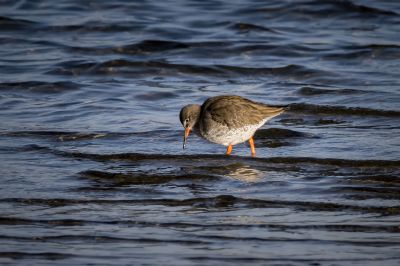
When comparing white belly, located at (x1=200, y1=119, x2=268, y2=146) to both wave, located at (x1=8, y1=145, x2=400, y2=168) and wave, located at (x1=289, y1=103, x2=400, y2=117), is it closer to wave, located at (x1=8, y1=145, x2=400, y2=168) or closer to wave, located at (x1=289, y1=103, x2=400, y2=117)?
wave, located at (x1=8, y1=145, x2=400, y2=168)

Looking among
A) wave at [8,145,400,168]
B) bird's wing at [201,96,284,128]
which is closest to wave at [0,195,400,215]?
wave at [8,145,400,168]

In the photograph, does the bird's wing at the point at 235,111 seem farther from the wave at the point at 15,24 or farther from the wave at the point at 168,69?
the wave at the point at 15,24

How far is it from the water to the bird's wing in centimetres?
51

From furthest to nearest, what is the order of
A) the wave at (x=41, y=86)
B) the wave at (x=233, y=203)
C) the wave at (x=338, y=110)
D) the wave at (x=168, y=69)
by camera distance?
1. the wave at (x=168, y=69)
2. the wave at (x=41, y=86)
3. the wave at (x=338, y=110)
4. the wave at (x=233, y=203)

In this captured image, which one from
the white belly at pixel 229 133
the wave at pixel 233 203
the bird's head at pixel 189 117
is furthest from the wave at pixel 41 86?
the wave at pixel 233 203

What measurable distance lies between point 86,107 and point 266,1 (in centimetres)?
869

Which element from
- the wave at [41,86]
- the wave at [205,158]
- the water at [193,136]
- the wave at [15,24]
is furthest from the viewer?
the wave at [15,24]

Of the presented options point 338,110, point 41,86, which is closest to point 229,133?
point 338,110

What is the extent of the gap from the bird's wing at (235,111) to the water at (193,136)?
1.68 ft

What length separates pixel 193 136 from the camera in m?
12.3

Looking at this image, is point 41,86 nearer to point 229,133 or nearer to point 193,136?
point 193,136

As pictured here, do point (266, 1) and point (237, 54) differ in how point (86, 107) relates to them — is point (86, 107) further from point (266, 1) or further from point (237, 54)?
point (266, 1)

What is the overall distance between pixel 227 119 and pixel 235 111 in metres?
0.16

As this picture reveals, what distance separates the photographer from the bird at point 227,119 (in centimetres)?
1057
